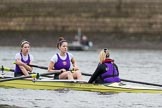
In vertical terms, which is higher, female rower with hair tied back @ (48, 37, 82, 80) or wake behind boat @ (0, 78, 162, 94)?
female rower with hair tied back @ (48, 37, 82, 80)

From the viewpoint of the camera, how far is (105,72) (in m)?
19.8

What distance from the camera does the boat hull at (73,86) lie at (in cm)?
1948

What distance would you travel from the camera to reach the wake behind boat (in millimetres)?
19484

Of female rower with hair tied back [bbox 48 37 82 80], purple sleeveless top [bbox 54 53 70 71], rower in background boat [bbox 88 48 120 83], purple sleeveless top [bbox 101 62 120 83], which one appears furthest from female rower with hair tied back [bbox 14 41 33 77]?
purple sleeveless top [bbox 101 62 120 83]

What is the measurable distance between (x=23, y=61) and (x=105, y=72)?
2.91 meters

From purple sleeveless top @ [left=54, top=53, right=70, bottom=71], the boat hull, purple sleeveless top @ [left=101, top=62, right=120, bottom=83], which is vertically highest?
purple sleeveless top @ [left=54, top=53, right=70, bottom=71]

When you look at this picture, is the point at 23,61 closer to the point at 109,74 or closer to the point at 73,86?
the point at 73,86

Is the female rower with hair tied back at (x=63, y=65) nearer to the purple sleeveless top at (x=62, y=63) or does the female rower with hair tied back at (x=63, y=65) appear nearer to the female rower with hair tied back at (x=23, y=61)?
the purple sleeveless top at (x=62, y=63)

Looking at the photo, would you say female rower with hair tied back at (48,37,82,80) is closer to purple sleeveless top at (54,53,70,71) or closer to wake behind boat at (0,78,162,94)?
purple sleeveless top at (54,53,70,71)

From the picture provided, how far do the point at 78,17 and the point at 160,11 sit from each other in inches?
235

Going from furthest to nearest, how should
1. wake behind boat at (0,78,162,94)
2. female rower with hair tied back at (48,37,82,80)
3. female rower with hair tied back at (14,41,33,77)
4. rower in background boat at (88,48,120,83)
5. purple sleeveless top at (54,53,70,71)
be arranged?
female rower with hair tied back at (14,41,33,77), purple sleeveless top at (54,53,70,71), female rower with hair tied back at (48,37,82,80), rower in background boat at (88,48,120,83), wake behind boat at (0,78,162,94)

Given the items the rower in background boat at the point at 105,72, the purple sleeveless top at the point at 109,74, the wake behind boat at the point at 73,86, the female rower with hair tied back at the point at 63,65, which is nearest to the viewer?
the wake behind boat at the point at 73,86

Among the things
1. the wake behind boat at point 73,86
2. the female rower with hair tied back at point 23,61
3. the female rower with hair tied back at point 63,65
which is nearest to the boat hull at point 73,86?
the wake behind boat at point 73,86

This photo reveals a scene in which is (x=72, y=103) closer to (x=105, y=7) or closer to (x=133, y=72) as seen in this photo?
(x=133, y=72)
